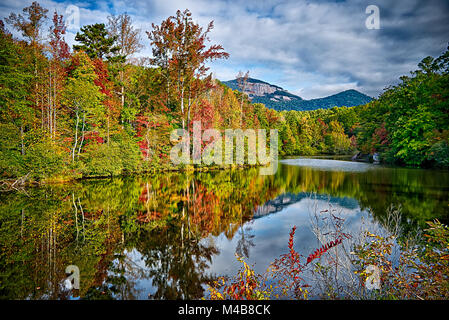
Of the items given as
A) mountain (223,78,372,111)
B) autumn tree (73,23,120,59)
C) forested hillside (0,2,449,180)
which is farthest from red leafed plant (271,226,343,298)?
mountain (223,78,372,111)

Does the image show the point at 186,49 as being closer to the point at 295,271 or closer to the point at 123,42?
the point at 123,42

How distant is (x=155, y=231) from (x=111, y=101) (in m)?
14.4

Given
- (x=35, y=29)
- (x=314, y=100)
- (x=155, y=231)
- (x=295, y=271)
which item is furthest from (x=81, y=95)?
(x=314, y=100)

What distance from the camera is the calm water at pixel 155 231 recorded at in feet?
12.1

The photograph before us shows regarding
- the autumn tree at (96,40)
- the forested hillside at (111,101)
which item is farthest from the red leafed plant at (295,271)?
the autumn tree at (96,40)

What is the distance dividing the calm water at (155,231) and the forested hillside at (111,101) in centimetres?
390

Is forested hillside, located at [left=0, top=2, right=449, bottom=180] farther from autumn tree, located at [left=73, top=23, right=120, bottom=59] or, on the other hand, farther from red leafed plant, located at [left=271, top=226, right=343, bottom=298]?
red leafed plant, located at [left=271, top=226, right=343, bottom=298]

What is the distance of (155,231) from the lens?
6.04 meters

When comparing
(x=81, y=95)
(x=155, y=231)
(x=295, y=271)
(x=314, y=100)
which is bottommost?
(x=155, y=231)

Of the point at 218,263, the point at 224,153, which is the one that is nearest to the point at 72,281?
the point at 218,263

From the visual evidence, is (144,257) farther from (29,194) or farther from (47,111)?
(47,111)

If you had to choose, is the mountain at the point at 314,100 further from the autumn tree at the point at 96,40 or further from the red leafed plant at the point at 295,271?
the red leafed plant at the point at 295,271

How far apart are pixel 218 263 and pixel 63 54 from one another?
18273mm
